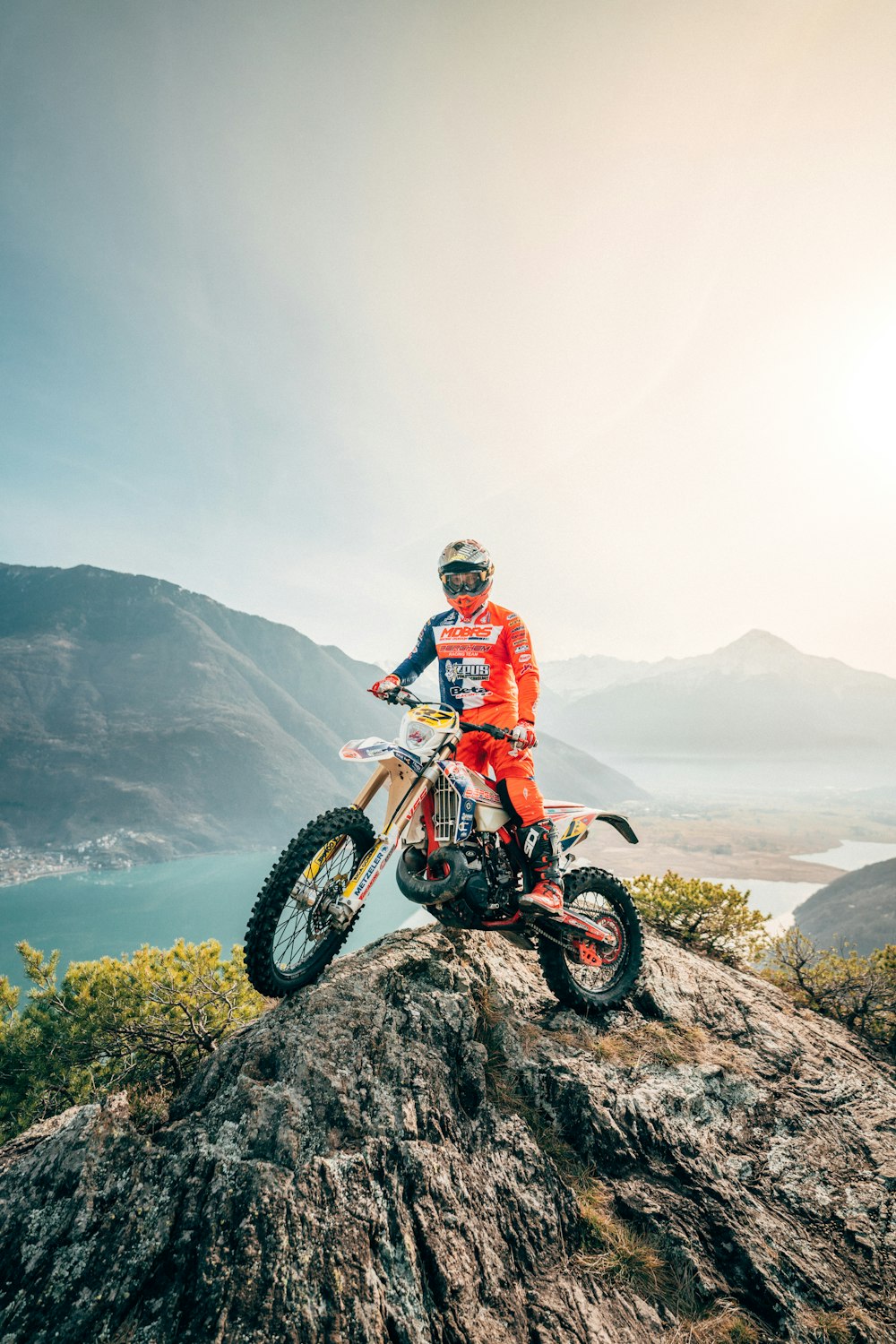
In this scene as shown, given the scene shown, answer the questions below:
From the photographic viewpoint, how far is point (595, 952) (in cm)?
563

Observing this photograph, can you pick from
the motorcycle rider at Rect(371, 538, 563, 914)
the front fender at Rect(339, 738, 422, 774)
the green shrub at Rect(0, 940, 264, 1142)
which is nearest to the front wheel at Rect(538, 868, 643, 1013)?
the motorcycle rider at Rect(371, 538, 563, 914)

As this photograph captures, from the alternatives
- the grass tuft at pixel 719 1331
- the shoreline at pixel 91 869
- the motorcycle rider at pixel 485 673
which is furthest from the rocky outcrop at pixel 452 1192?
the shoreline at pixel 91 869

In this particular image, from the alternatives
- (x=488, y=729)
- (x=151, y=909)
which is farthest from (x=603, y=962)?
(x=151, y=909)

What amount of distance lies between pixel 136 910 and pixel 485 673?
162764mm

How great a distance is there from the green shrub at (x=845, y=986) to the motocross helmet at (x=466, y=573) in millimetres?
6687

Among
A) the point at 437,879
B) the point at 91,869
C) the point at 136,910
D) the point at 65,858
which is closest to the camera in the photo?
the point at 437,879

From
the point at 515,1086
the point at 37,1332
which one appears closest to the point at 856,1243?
the point at 515,1086

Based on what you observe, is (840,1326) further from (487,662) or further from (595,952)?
(487,662)

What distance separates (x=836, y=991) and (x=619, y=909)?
4.03m

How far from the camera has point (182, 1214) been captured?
3.10 metres

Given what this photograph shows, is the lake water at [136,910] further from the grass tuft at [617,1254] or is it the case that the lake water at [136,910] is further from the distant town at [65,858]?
the grass tuft at [617,1254]

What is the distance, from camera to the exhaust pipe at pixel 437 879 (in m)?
4.60

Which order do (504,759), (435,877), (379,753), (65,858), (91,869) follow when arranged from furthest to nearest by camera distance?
(65,858) → (91,869) → (504,759) → (435,877) → (379,753)

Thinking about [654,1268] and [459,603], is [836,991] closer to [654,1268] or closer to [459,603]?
[654,1268]
